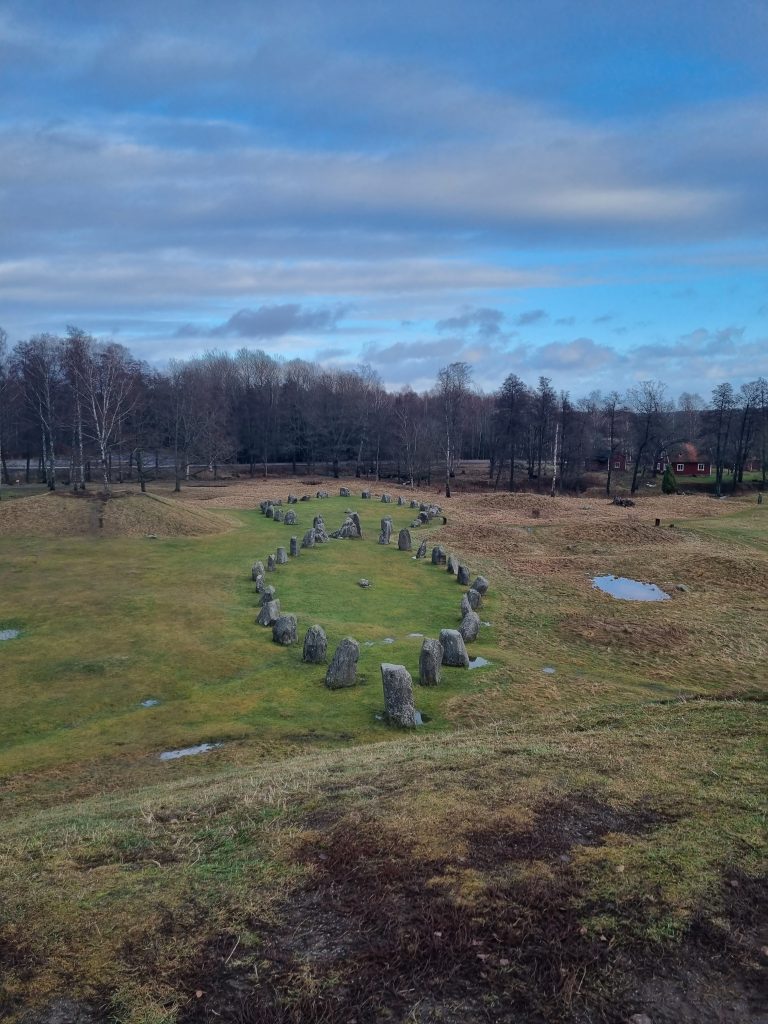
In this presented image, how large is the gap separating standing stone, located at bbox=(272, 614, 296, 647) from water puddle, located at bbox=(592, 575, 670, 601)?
489 inches

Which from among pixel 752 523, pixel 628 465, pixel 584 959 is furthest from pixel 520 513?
pixel 628 465

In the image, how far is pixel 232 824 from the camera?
7164 millimetres

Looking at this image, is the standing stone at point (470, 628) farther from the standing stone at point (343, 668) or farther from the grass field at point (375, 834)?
the standing stone at point (343, 668)

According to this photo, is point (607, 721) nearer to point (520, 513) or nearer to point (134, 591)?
point (134, 591)

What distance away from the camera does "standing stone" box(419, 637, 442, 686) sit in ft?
51.3

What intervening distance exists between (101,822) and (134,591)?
1637cm

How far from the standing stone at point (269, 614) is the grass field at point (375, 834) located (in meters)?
0.74

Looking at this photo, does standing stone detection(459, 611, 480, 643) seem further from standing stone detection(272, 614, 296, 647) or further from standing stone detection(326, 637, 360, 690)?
standing stone detection(272, 614, 296, 647)

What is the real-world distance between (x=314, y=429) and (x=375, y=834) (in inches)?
3036

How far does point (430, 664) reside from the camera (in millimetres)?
15664

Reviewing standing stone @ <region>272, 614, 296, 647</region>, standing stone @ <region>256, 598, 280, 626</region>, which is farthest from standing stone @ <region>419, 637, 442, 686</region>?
standing stone @ <region>256, 598, 280, 626</region>

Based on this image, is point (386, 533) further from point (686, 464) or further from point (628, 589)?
point (686, 464)

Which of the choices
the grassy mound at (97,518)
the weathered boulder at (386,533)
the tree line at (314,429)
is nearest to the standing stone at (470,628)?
the weathered boulder at (386,533)

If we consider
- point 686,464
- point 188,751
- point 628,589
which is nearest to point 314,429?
point 686,464
